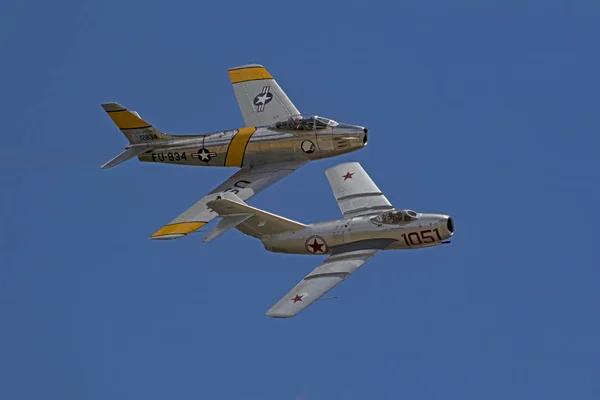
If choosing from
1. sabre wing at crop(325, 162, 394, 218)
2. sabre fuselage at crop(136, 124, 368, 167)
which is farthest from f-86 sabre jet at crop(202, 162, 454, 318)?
sabre fuselage at crop(136, 124, 368, 167)

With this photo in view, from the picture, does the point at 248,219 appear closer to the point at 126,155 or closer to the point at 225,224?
the point at 225,224

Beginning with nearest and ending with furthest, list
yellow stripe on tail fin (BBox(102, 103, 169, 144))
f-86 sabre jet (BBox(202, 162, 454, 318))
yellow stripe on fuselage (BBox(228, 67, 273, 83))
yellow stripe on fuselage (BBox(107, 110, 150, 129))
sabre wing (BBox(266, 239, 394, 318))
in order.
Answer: sabre wing (BBox(266, 239, 394, 318))
f-86 sabre jet (BBox(202, 162, 454, 318))
yellow stripe on tail fin (BBox(102, 103, 169, 144))
yellow stripe on fuselage (BBox(107, 110, 150, 129))
yellow stripe on fuselage (BBox(228, 67, 273, 83))

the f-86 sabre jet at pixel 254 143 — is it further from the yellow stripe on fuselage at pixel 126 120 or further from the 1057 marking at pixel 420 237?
the 1057 marking at pixel 420 237

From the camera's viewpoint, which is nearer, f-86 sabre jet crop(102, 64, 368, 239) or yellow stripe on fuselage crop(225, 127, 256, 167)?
f-86 sabre jet crop(102, 64, 368, 239)

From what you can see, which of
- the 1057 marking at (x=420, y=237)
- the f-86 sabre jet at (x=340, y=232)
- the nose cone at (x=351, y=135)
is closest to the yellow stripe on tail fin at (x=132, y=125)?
the nose cone at (x=351, y=135)

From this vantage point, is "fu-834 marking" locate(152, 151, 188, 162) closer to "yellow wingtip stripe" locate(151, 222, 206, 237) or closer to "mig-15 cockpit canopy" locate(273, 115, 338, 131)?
"mig-15 cockpit canopy" locate(273, 115, 338, 131)

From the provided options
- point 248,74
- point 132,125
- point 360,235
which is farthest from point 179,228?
point 248,74

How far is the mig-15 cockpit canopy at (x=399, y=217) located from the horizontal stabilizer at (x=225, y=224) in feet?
17.9

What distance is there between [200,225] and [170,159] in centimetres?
760

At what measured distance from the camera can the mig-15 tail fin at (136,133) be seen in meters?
66.3

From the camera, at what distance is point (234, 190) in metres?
62.5

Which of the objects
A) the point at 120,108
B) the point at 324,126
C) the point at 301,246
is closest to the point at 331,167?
the point at 324,126

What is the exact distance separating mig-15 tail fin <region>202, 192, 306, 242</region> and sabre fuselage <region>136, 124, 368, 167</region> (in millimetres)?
6781

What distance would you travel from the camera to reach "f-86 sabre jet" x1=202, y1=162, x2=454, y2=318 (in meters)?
56.2
